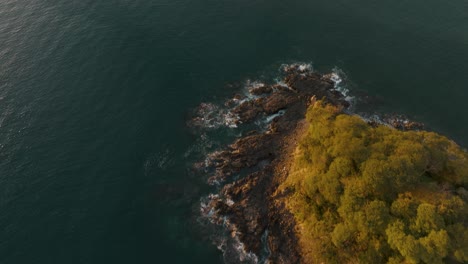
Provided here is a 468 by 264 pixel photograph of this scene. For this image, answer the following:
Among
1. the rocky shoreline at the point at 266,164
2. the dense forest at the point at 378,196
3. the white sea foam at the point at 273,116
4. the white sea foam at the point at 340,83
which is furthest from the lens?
the white sea foam at the point at 340,83

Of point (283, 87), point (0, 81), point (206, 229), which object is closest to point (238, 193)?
point (206, 229)

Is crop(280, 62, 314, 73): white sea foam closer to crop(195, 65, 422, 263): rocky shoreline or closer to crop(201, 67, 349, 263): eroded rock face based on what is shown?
crop(195, 65, 422, 263): rocky shoreline

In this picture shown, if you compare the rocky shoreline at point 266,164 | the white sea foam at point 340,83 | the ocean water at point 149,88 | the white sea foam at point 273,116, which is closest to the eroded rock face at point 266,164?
the rocky shoreline at point 266,164

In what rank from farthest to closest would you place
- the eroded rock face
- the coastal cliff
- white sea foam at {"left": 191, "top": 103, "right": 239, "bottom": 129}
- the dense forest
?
1. white sea foam at {"left": 191, "top": 103, "right": 239, "bottom": 129}
2. the eroded rock face
3. the coastal cliff
4. the dense forest

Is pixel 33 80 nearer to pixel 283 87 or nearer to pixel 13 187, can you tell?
pixel 13 187

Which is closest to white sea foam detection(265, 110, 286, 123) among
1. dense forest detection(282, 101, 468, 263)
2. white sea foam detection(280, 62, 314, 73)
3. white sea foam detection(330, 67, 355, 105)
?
dense forest detection(282, 101, 468, 263)

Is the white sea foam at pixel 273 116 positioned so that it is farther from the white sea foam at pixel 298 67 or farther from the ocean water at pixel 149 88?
the white sea foam at pixel 298 67
